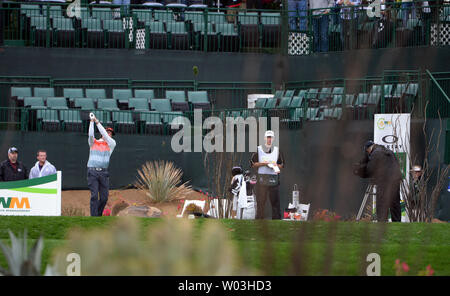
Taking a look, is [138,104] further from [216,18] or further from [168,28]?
[216,18]

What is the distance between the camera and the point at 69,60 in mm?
25234

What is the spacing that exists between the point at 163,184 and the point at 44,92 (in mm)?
6025

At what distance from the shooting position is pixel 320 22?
78.8ft

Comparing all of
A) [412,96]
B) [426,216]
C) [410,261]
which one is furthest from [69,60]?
[410,261]

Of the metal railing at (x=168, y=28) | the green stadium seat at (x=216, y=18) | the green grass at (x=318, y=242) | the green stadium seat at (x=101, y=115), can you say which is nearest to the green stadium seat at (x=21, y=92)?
the metal railing at (x=168, y=28)

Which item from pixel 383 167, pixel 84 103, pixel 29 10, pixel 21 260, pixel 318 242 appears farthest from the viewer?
pixel 29 10

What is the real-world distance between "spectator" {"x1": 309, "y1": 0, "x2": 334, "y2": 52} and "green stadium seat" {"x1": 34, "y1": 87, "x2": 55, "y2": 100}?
27.4 ft

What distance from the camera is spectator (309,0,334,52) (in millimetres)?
23917

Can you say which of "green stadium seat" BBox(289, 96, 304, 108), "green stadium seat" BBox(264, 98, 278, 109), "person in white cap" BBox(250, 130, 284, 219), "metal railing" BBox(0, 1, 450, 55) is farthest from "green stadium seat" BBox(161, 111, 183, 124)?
"person in white cap" BBox(250, 130, 284, 219)

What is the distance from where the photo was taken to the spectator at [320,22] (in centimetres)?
2392

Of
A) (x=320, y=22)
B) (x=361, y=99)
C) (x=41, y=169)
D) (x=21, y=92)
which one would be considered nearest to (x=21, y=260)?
(x=41, y=169)

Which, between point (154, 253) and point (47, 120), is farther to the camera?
point (47, 120)

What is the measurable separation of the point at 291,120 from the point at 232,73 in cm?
763
